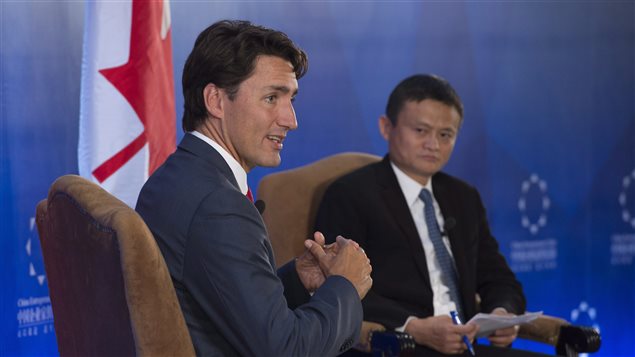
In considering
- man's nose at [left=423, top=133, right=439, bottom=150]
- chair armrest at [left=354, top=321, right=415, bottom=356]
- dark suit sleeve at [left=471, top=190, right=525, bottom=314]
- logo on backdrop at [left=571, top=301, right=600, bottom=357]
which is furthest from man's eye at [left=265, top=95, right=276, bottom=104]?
logo on backdrop at [left=571, top=301, right=600, bottom=357]

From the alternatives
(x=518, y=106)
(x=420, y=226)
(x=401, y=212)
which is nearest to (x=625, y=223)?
(x=518, y=106)

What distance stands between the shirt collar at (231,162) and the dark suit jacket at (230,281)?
4.0 inches

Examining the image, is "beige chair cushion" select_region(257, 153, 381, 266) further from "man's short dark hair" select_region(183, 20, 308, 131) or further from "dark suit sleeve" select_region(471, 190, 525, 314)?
"man's short dark hair" select_region(183, 20, 308, 131)

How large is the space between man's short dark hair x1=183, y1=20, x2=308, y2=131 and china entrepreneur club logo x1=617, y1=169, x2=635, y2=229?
4030mm

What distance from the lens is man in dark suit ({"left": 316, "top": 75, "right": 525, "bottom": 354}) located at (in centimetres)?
319

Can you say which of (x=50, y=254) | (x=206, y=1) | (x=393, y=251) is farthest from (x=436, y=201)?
(x=50, y=254)

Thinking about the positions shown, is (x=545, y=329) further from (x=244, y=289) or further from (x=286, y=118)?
(x=244, y=289)

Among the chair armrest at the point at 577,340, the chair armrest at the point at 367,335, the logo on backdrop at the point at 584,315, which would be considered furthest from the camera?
the logo on backdrop at the point at 584,315

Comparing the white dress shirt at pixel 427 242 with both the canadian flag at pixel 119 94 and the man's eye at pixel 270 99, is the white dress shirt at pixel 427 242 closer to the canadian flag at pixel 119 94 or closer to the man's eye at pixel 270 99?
the canadian flag at pixel 119 94

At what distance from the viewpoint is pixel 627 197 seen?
18.4 ft

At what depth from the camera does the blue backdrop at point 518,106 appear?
14.5 feet

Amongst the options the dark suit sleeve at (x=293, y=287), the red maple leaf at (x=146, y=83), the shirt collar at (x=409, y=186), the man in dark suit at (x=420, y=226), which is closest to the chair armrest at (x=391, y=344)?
the man in dark suit at (x=420, y=226)

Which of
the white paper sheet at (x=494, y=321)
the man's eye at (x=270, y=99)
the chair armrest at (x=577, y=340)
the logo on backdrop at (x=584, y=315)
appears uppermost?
the man's eye at (x=270, y=99)

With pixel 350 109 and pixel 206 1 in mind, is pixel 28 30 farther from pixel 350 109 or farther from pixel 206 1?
pixel 350 109
